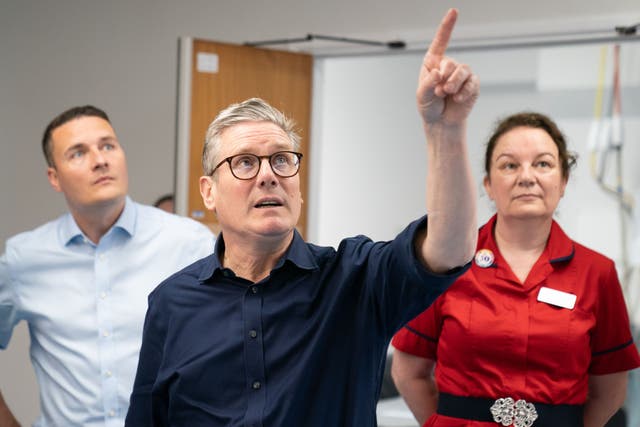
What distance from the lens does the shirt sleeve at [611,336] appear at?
2.18m

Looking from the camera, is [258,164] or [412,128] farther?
[412,128]

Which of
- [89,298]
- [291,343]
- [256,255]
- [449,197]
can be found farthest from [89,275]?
[449,197]

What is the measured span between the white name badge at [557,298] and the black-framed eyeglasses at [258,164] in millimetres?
923

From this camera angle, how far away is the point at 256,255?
159cm

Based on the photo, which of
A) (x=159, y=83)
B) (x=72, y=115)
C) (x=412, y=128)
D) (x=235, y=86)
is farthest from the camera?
(x=412, y=128)

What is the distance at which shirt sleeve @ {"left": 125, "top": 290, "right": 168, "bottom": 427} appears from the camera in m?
1.64

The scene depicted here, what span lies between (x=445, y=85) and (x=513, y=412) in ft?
4.03

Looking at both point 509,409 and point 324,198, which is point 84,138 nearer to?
point 509,409

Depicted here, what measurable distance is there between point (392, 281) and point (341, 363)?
21cm

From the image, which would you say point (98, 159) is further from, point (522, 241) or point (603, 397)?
point (603, 397)

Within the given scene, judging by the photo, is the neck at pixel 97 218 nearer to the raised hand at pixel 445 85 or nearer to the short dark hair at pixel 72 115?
Answer: the short dark hair at pixel 72 115

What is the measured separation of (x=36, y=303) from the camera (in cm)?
237

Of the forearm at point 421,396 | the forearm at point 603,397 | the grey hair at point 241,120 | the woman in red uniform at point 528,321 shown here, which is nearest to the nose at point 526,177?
the woman in red uniform at point 528,321

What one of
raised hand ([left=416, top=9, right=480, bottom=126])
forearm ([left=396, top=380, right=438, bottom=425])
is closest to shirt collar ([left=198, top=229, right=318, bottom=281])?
raised hand ([left=416, top=9, right=480, bottom=126])
